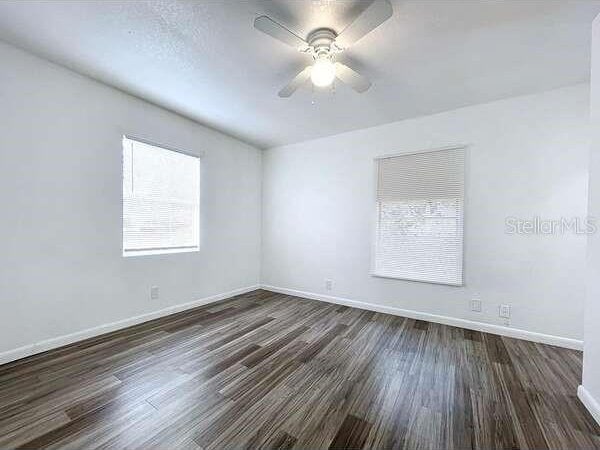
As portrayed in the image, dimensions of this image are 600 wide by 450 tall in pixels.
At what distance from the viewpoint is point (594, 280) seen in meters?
1.65

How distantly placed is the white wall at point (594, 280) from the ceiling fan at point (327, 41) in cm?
153

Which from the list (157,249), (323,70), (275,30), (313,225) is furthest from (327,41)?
(157,249)

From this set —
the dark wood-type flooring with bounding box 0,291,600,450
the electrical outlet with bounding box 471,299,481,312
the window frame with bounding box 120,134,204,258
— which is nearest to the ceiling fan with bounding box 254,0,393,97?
the window frame with bounding box 120,134,204,258

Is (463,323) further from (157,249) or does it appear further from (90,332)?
(90,332)

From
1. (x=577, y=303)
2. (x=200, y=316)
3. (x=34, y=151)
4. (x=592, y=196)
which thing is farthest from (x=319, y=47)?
(x=577, y=303)

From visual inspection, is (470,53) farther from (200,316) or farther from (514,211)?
(200,316)

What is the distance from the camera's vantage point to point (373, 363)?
2.20m

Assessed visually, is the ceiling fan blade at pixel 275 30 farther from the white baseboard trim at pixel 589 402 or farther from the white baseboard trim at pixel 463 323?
the white baseboard trim at pixel 463 323

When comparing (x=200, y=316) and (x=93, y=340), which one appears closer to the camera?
(x=93, y=340)

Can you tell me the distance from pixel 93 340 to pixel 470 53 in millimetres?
4290

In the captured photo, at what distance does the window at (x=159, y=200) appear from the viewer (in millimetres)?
2910

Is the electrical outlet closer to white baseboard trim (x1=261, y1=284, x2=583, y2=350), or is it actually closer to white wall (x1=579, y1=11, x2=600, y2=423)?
white baseboard trim (x1=261, y1=284, x2=583, y2=350)

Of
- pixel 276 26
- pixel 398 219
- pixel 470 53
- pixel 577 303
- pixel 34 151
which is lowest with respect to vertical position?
pixel 577 303

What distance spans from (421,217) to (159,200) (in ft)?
11.1
